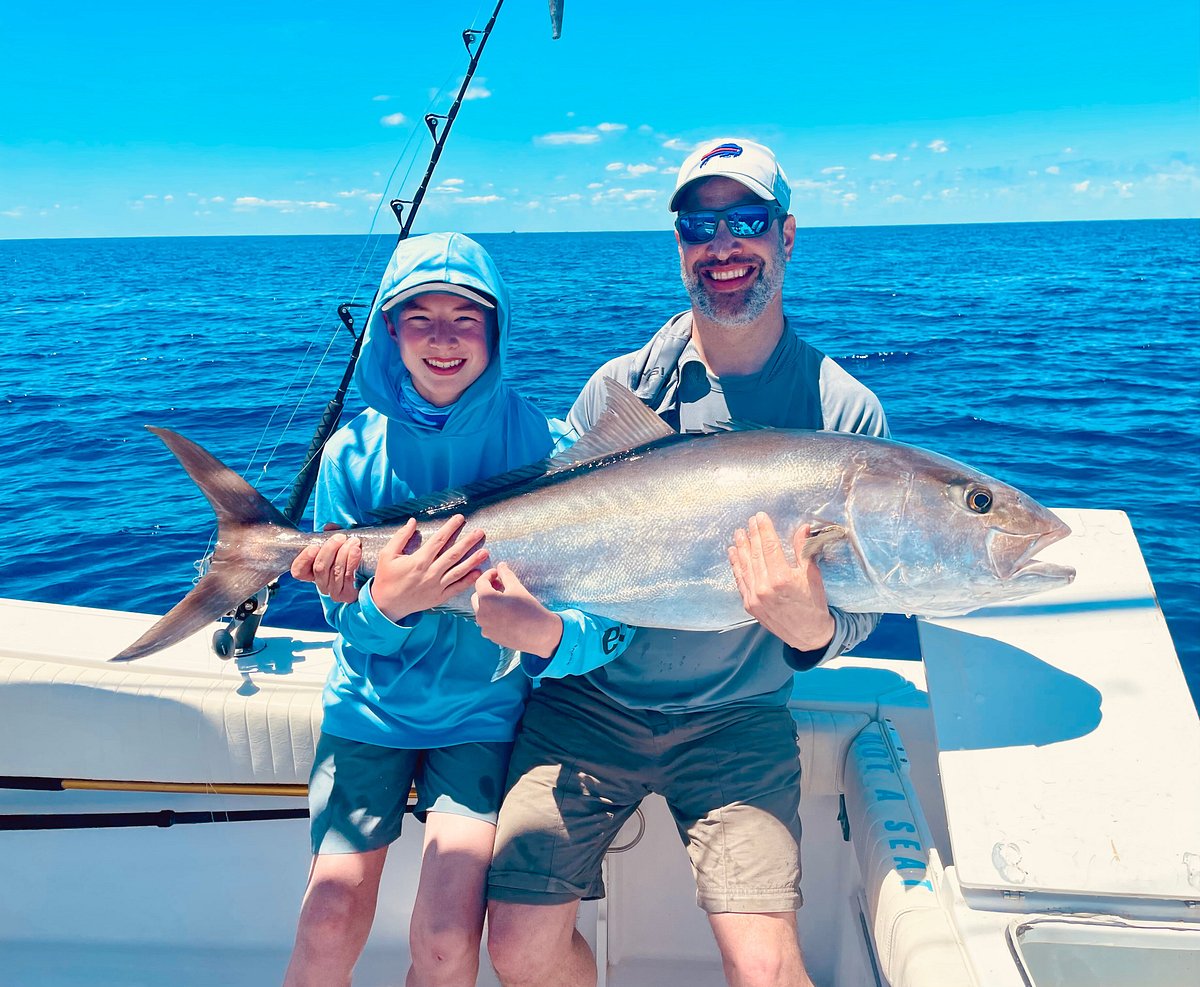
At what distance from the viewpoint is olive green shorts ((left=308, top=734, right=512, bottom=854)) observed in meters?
2.46

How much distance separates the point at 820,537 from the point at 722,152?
136 cm

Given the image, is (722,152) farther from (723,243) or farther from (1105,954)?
(1105,954)

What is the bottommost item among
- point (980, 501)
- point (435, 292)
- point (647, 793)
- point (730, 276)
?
point (647, 793)

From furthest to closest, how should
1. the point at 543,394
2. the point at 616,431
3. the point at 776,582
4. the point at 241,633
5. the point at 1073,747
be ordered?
1. the point at 543,394
2. the point at 241,633
3. the point at 616,431
4. the point at 776,582
5. the point at 1073,747

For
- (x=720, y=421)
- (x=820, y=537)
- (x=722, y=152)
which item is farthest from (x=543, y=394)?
(x=820, y=537)

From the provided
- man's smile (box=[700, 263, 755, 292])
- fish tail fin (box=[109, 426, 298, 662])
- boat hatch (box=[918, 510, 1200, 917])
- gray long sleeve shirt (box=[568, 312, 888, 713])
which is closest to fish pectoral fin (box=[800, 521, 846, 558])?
gray long sleeve shirt (box=[568, 312, 888, 713])

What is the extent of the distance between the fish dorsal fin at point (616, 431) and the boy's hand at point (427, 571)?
34 centimetres

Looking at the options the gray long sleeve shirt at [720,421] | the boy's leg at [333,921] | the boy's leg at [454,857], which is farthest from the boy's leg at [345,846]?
the gray long sleeve shirt at [720,421]

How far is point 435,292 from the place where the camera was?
103 inches

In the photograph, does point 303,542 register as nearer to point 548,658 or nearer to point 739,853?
point 548,658

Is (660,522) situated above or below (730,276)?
below

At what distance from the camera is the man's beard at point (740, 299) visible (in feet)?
9.04

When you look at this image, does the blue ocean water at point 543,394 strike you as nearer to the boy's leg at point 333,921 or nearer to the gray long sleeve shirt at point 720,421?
the gray long sleeve shirt at point 720,421

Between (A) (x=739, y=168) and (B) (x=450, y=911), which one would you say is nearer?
(B) (x=450, y=911)
